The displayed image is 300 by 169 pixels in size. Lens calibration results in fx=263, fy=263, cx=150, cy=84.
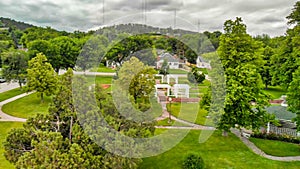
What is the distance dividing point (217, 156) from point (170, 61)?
33766mm

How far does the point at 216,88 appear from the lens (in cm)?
1371

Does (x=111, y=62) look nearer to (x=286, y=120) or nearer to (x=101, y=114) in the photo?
(x=286, y=120)

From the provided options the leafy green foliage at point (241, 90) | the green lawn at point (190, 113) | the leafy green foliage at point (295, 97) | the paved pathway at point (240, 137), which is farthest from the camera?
the green lawn at point (190, 113)

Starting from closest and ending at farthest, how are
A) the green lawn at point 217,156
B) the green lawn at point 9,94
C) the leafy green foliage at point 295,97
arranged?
1. the green lawn at point 217,156
2. the leafy green foliage at point 295,97
3. the green lawn at point 9,94

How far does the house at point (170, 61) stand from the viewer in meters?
42.6

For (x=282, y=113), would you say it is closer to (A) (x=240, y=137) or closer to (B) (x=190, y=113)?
(A) (x=240, y=137)

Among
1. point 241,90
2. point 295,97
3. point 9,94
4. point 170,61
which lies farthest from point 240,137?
point 170,61

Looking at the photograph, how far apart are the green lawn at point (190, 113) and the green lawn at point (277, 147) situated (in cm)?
350

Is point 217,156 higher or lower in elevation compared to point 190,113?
lower

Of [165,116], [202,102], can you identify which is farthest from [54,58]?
[202,102]

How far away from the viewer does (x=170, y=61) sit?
4538cm

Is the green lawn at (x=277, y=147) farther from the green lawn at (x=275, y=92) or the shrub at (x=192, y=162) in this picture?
the green lawn at (x=275, y=92)

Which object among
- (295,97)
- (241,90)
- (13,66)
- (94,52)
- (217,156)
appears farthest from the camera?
(94,52)

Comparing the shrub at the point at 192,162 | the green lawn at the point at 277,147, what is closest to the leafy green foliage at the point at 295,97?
the green lawn at the point at 277,147
